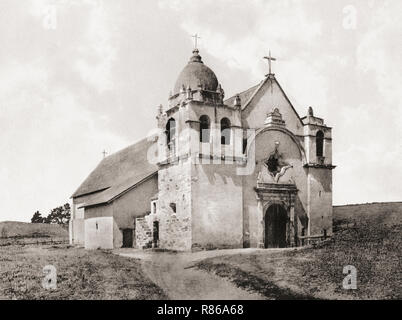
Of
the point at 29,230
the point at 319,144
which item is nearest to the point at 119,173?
the point at 319,144

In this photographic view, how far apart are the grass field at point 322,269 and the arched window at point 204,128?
7.33 meters

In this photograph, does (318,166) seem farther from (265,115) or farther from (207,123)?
(207,123)

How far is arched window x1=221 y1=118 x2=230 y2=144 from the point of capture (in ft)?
86.3

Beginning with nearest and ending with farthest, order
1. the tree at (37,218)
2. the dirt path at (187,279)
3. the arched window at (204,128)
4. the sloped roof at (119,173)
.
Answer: the dirt path at (187,279)
the arched window at (204,128)
the sloped roof at (119,173)
the tree at (37,218)

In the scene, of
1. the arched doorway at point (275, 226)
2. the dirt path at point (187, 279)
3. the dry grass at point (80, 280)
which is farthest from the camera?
the arched doorway at point (275, 226)

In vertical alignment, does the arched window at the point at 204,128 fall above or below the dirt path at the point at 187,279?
above

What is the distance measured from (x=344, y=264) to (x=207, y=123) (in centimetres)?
1151

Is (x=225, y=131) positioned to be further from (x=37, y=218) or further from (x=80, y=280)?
(x=37, y=218)

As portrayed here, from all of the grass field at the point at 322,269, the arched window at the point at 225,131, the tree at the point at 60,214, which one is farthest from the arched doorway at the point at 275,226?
the tree at the point at 60,214

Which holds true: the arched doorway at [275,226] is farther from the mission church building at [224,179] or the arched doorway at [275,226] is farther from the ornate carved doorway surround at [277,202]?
the ornate carved doorway surround at [277,202]

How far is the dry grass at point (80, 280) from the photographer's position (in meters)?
15.1

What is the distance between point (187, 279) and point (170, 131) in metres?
11.9

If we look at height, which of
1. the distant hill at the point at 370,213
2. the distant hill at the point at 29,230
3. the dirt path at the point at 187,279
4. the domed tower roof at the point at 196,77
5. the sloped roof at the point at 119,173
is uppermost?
the domed tower roof at the point at 196,77

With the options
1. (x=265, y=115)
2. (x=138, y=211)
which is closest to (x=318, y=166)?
(x=265, y=115)
